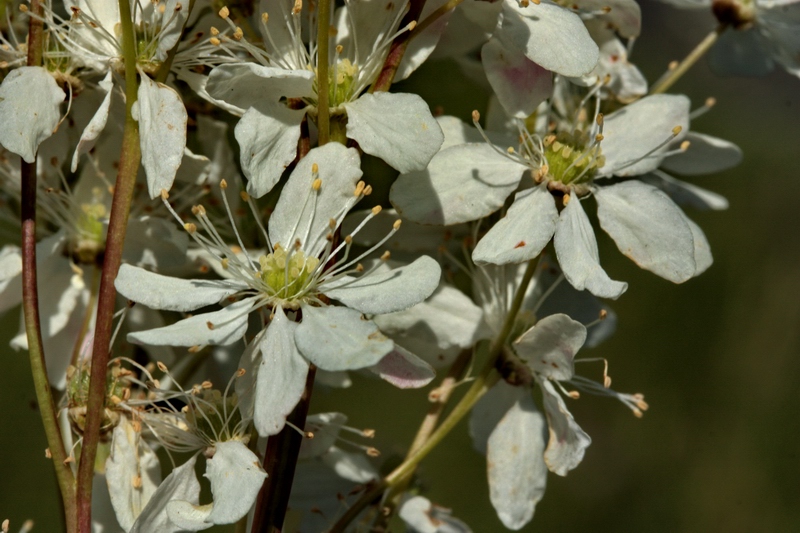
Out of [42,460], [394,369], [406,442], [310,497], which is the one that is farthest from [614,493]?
[394,369]

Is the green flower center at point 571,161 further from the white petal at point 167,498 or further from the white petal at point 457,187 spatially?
the white petal at point 167,498

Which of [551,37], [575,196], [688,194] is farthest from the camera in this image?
[688,194]

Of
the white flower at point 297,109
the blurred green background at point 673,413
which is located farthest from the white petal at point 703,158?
the blurred green background at point 673,413

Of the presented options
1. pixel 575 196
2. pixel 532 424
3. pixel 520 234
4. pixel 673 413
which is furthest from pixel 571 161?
pixel 673 413

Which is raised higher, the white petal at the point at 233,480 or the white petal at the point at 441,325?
the white petal at the point at 233,480

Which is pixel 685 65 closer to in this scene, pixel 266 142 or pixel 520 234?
pixel 520 234

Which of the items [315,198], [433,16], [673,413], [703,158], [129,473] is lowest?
[673,413]

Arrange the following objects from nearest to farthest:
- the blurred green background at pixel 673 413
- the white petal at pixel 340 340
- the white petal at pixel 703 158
A: 1. the white petal at pixel 340 340
2. the white petal at pixel 703 158
3. the blurred green background at pixel 673 413
